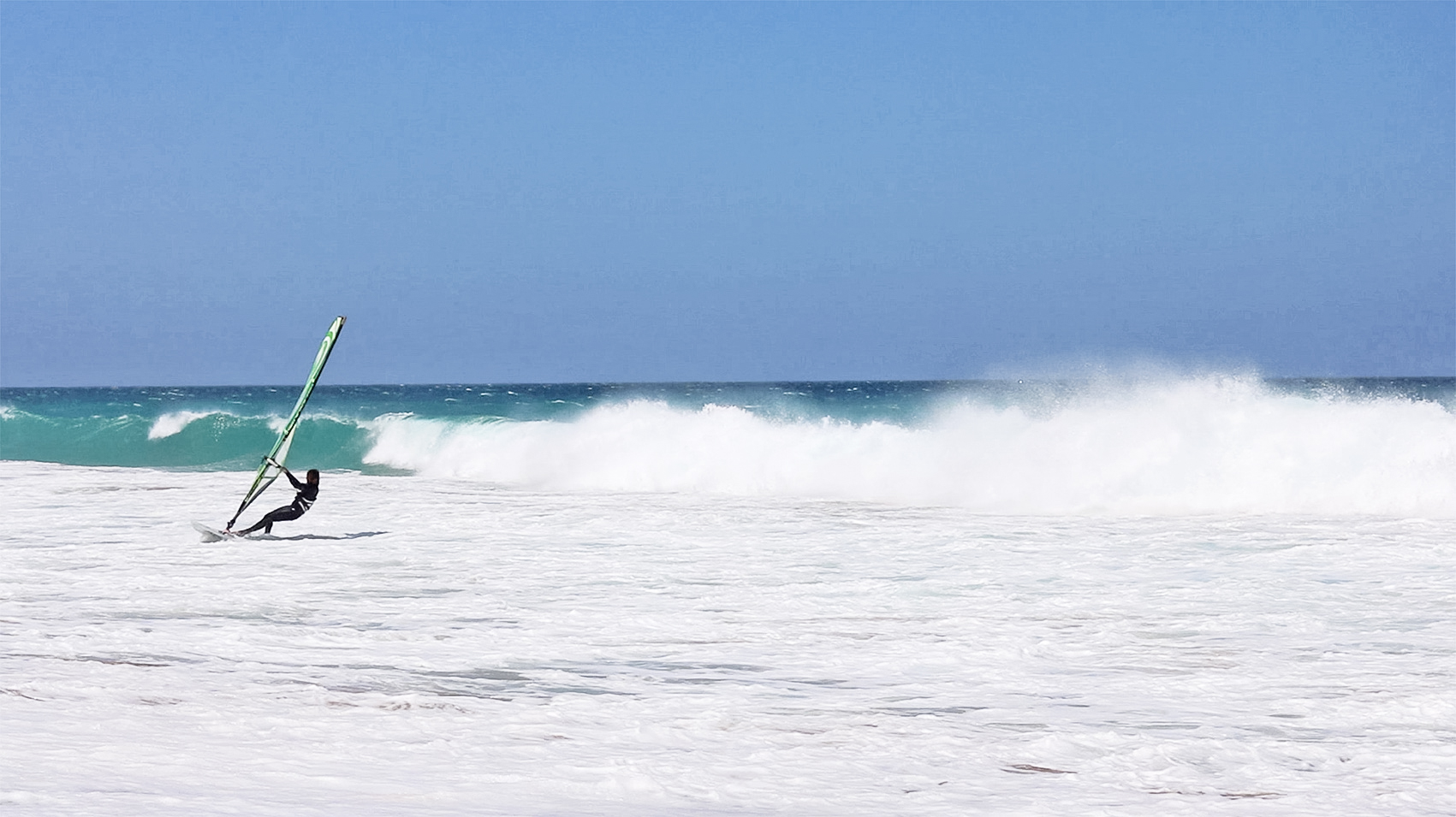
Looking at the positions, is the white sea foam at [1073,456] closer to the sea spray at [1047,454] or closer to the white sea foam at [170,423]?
the sea spray at [1047,454]

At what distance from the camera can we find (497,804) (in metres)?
5.06

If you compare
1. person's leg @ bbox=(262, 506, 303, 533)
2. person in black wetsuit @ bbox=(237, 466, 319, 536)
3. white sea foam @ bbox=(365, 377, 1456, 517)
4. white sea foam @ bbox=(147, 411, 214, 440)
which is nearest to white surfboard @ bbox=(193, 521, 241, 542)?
person in black wetsuit @ bbox=(237, 466, 319, 536)

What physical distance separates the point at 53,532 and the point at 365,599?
6.79 m

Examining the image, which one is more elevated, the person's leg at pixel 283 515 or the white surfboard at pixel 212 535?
the person's leg at pixel 283 515

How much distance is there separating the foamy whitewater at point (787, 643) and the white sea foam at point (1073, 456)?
3.5 inches

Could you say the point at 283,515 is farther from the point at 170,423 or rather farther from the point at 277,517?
the point at 170,423

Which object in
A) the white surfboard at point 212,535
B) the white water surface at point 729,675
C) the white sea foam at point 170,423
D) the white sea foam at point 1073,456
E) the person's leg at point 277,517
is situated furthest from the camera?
the white sea foam at point 170,423

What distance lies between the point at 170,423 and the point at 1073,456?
3552cm

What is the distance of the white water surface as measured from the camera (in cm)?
537

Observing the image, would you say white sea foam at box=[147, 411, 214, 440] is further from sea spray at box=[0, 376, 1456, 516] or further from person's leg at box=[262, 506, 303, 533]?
person's leg at box=[262, 506, 303, 533]

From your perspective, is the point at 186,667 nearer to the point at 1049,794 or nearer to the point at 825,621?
the point at 825,621

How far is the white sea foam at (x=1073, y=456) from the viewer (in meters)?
19.0

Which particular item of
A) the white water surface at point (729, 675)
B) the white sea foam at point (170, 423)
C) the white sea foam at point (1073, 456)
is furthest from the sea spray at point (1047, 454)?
the white sea foam at point (170, 423)

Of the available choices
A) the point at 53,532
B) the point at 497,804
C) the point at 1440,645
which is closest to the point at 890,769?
the point at 497,804
